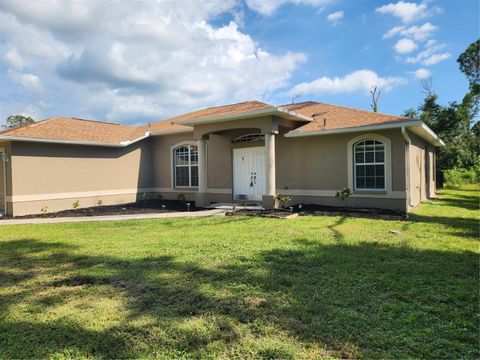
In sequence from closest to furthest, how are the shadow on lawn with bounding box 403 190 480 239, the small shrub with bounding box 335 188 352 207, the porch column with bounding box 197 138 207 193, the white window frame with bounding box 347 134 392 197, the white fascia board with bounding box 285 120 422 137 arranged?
the shadow on lawn with bounding box 403 190 480 239 < the white fascia board with bounding box 285 120 422 137 < the white window frame with bounding box 347 134 392 197 < the small shrub with bounding box 335 188 352 207 < the porch column with bounding box 197 138 207 193

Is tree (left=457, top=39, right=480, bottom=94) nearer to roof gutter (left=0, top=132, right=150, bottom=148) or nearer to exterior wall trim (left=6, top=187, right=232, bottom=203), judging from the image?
exterior wall trim (left=6, top=187, right=232, bottom=203)

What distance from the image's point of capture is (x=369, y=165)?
12.3 meters

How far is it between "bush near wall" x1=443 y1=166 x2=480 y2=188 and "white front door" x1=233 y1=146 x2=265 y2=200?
21.8 m

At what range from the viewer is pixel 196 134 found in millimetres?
14633

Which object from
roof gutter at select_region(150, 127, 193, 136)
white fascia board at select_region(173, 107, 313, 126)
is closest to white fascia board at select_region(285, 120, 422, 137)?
white fascia board at select_region(173, 107, 313, 126)

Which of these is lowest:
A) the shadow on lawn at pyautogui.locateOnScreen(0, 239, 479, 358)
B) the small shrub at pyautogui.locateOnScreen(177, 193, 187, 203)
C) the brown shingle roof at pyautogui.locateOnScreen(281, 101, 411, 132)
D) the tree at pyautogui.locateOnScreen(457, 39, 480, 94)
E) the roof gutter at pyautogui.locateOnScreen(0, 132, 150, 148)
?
the shadow on lawn at pyautogui.locateOnScreen(0, 239, 479, 358)

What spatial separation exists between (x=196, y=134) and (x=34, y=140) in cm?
628

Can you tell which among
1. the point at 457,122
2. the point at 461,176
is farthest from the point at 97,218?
the point at 461,176

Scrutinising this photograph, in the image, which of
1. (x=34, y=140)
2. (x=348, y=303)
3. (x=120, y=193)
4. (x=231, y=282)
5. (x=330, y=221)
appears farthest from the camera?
(x=120, y=193)

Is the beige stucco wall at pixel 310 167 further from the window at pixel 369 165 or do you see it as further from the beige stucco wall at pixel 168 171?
the window at pixel 369 165

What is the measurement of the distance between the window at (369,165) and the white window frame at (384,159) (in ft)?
0.40

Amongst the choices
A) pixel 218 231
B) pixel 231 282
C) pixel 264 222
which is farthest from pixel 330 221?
pixel 231 282

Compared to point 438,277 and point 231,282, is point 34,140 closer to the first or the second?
point 231,282

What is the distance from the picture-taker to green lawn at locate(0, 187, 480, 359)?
3.28m
